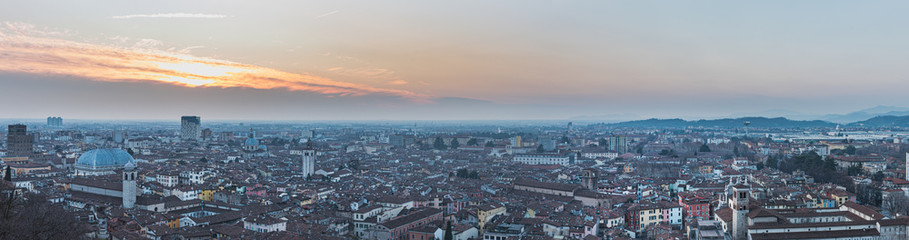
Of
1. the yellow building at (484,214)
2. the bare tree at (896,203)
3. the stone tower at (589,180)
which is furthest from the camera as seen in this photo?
the stone tower at (589,180)

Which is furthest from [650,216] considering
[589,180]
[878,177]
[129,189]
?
[129,189]

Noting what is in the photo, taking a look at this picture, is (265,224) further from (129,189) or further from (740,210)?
(740,210)

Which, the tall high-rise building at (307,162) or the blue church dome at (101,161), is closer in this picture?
the tall high-rise building at (307,162)

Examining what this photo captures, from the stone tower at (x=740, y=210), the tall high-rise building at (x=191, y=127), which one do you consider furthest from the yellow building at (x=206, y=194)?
the tall high-rise building at (x=191, y=127)

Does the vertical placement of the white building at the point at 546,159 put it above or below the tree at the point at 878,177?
below

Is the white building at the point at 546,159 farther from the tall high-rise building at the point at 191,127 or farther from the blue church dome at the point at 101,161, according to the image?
the tall high-rise building at the point at 191,127

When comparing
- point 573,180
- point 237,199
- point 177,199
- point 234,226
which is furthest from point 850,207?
point 177,199

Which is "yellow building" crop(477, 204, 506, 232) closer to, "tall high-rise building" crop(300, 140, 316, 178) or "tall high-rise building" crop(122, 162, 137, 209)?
"tall high-rise building" crop(122, 162, 137, 209)

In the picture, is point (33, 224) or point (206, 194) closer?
point (33, 224)
